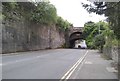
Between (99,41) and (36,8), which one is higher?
(36,8)

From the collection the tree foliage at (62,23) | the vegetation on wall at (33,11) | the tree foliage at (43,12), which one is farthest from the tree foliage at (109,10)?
the tree foliage at (62,23)

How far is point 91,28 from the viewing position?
392 feet

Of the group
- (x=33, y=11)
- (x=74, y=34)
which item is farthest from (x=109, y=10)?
(x=74, y=34)

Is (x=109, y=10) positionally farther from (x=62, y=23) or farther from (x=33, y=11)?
(x=62, y=23)

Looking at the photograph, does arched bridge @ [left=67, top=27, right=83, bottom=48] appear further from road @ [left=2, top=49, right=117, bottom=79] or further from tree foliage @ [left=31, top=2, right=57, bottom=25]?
road @ [left=2, top=49, right=117, bottom=79]

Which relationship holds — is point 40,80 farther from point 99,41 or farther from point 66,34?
point 66,34

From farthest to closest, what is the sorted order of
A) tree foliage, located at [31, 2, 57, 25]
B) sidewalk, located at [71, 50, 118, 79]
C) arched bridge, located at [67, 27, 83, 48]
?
arched bridge, located at [67, 27, 83, 48] < tree foliage, located at [31, 2, 57, 25] < sidewalk, located at [71, 50, 118, 79]

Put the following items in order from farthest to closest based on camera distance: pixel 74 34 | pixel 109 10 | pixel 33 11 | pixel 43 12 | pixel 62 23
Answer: pixel 74 34, pixel 62 23, pixel 43 12, pixel 33 11, pixel 109 10

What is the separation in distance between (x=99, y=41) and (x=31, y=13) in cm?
1504

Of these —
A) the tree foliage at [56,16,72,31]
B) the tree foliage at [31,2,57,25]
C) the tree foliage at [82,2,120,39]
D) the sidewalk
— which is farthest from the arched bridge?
the tree foliage at [82,2,120,39]

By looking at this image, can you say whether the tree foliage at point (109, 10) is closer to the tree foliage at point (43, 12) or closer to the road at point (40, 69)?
→ the road at point (40, 69)

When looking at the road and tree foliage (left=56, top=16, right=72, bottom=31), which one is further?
tree foliage (left=56, top=16, right=72, bottom=31)

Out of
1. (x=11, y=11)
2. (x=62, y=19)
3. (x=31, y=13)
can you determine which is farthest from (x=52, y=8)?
(x=62, y=19)

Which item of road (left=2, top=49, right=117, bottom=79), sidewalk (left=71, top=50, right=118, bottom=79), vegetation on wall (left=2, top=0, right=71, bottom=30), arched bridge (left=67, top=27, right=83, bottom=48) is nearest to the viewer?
road (left=2, top=49, right=117, bottom=79)
